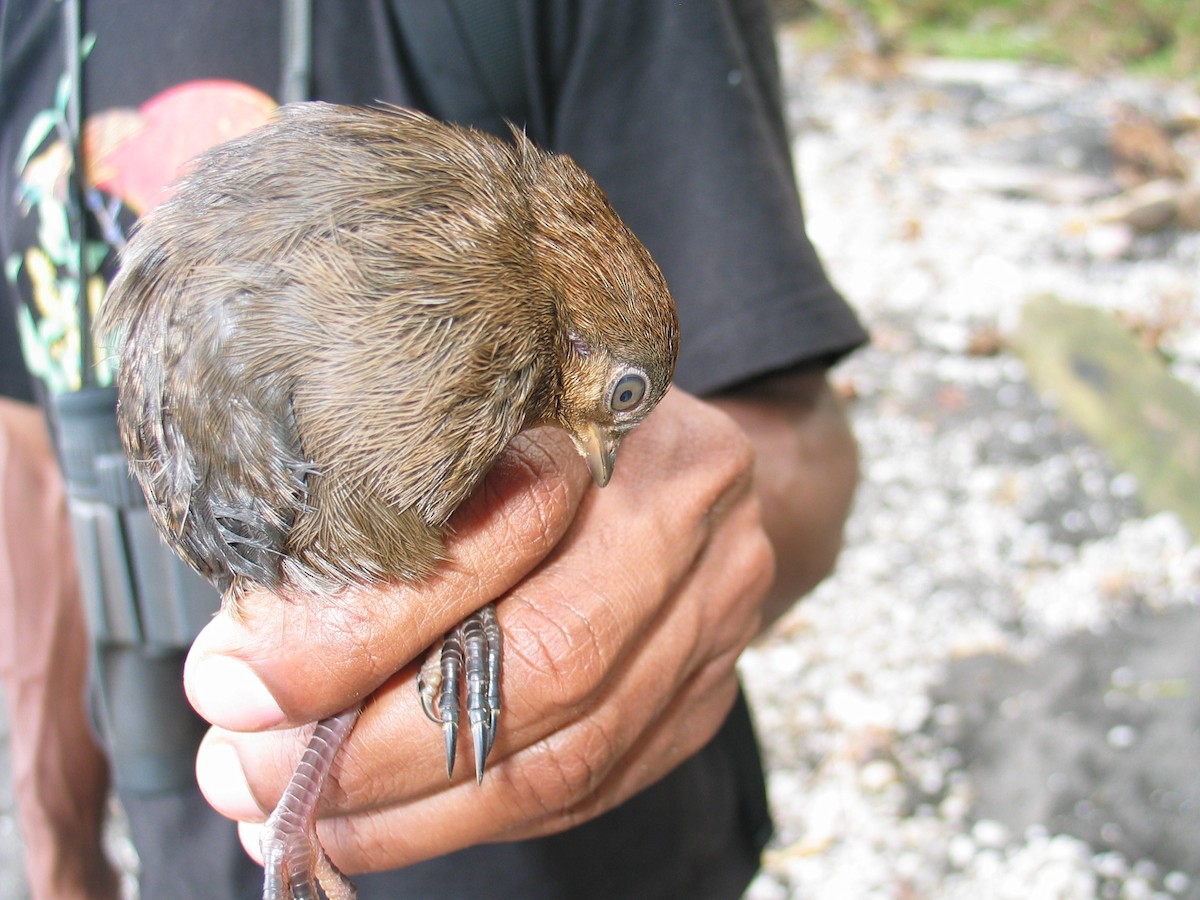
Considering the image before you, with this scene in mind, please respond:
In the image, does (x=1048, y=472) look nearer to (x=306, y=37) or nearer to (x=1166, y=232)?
(x=1166, y=232)

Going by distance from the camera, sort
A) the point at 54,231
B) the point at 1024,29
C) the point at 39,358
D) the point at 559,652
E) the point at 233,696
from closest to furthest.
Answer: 1. the point at 233,696
2. the point at 559,652
3. the point at 54,231
4. the point at 39,358
5. the point at 1024,29

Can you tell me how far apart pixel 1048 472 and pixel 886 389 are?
115 cm

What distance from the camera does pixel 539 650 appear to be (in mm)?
1549

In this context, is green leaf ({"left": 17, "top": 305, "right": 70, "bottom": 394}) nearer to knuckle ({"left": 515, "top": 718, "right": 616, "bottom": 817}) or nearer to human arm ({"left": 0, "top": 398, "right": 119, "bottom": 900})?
human arm ({"left": 0, "top": 398, "right": 119, "bottom": 900})

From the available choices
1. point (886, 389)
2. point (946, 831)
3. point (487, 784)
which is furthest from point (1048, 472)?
point (487, 784)

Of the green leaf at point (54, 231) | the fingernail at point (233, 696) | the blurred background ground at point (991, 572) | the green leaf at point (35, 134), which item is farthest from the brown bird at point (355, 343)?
the blurred background ground at point (991, 572)

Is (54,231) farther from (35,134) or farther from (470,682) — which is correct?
(470,682)

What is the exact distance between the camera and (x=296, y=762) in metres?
1.57

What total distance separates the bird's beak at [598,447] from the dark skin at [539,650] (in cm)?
5

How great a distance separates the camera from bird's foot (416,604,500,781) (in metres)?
1.47

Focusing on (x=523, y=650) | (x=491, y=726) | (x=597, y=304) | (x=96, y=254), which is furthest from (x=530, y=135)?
(x=491, y=726)

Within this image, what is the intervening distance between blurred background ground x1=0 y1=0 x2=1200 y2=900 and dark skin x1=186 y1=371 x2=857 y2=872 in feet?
8.43

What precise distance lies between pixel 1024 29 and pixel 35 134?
11890mm

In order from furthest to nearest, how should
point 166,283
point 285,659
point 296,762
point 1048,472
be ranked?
point 1048,472
point 296,762
point 285,659
point 166,283
